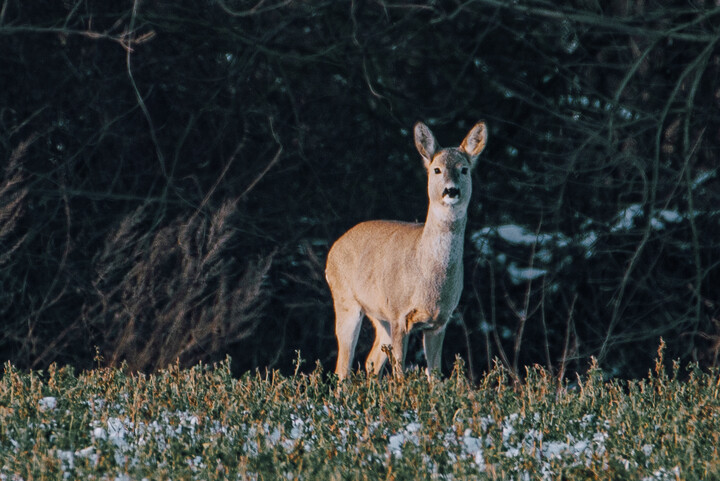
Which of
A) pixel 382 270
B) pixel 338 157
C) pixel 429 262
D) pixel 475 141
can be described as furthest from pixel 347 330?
pixel 338 157

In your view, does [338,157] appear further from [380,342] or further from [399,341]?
[399,341]

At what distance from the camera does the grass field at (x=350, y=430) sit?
5.32m

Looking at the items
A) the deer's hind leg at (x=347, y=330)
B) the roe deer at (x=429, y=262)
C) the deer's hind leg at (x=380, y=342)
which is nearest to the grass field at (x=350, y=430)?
the roe deer at (x=429, y=262)

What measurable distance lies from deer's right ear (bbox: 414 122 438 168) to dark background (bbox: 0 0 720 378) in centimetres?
322

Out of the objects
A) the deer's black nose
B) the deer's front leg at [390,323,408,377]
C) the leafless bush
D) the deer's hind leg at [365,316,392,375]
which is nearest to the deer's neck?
the deer's black nose

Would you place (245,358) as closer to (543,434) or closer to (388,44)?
(388,44)

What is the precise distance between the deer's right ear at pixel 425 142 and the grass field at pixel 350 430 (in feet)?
6.11

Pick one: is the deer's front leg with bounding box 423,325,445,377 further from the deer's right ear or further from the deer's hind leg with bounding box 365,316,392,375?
the deer's right ear

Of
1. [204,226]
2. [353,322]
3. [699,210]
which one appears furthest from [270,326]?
[699,210]

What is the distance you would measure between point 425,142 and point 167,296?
353 centimetres

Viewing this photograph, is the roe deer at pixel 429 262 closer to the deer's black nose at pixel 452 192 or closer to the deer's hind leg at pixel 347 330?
the deer's black nose at pixel 452 192

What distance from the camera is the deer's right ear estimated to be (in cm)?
863

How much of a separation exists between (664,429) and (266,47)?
732cm

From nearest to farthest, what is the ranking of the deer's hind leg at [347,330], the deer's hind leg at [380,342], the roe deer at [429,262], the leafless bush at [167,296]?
the roe deer at [429,262]
the deer's hind leg at [380,342]
the deer's hind leg at [347,330]
the leafless bush at [167,296]
